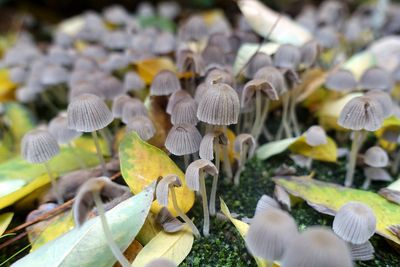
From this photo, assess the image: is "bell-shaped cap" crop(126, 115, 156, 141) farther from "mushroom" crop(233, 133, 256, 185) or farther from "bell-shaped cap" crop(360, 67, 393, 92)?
"bell-shaped cap" crop(360, 67, 393, 92)

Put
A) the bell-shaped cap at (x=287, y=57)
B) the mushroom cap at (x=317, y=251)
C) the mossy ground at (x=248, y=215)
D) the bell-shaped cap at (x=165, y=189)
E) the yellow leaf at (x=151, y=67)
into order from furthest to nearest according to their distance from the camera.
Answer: the yellow leaf at (x=151, y=67) → the bell-shaped cap at (x=287, y=57) → the mossy ground at (x=248, y=215) → the bell-shaped cap at (x=165, y=189) → the mushroom cap at (x=317, y=251)

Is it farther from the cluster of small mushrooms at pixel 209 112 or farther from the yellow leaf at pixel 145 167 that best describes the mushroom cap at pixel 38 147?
the yellow leaf at pixel 145 167

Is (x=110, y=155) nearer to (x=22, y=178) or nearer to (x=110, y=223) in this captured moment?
(x=22, y=178)

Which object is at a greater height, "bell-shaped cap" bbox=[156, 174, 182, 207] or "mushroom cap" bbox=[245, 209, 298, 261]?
"bell-shaped cap" bbox=[156, 174, 182, 207]

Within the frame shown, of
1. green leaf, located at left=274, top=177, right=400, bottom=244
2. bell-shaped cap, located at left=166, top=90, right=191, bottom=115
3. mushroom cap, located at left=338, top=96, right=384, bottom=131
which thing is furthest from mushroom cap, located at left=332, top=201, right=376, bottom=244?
bell-shaped cap, located at left=166, top=90, right=191, bottom=115

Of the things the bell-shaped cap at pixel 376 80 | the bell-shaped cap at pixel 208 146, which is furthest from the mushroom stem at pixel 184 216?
the bell-shaped cap at pixel 376 80

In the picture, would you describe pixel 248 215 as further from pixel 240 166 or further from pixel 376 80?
pixel 376 80

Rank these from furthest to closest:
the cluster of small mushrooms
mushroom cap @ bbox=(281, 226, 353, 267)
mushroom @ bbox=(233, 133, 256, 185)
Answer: mushroom @ bbox=(233, 133, 256, 185) → the cluster of small mushrooms → mushroom cap @ bbox=(281, 226, 353, 267)
